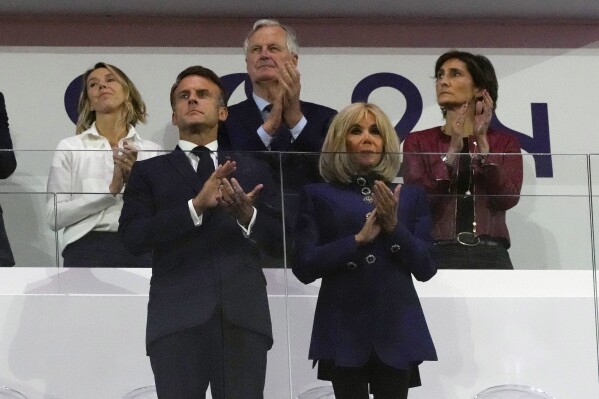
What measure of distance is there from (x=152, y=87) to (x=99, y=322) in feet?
8.83

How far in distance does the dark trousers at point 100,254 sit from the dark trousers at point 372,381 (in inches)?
24.8

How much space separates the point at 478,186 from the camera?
3904 millimetres

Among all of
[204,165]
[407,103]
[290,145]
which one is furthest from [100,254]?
[407,103]

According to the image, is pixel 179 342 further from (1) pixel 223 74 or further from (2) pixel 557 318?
(1) pixel 223 74

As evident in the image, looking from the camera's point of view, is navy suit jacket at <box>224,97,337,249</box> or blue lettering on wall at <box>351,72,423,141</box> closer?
navy suit jacket at <box>224,97,337,249</box>

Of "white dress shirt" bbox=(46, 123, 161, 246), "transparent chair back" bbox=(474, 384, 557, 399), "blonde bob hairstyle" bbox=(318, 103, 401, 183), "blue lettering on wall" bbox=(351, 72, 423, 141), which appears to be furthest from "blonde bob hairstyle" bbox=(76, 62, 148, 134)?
"transparent chair back" bbox=(474, 384, 557, 399)

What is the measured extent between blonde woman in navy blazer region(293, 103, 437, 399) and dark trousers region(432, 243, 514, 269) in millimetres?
57

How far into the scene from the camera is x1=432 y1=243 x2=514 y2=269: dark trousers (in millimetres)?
3928

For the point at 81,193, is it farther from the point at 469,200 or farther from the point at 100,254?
the point at 469,200

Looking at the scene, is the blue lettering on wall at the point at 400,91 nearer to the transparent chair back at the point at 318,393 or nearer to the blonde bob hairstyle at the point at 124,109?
the blonde bob hairstyle at the point at 124,109

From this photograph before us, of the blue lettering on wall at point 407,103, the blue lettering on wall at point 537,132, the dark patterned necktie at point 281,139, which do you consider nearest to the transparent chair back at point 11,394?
the dark patterned necktie at point 281,139

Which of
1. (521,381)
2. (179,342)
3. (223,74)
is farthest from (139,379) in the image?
(223,74)

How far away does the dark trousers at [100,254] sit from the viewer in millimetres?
3881

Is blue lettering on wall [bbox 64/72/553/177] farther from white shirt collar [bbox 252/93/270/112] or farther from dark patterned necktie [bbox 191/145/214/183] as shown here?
dark patterned necktie [bbox 191/145/214/183]
